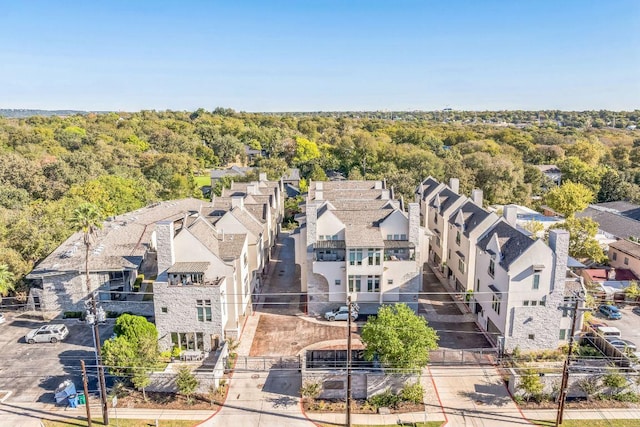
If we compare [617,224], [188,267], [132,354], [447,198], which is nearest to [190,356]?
[132,354]

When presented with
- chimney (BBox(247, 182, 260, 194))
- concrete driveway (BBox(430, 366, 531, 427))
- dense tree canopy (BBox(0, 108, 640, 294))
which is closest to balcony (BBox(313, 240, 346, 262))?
concrete driveway (BBox(430, 366, 531, 427))

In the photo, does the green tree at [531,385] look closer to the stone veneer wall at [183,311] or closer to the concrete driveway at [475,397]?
the concrete driveway at [475,397]

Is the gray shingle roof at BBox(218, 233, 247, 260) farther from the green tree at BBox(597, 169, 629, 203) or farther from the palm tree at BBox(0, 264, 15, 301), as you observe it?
the green tree at BBox(597, 169, 629, 203)

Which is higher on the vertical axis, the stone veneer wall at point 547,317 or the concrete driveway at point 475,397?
the stone veneer wall at point 547,317

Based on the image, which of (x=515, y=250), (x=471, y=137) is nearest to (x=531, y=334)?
(x=515, y=250)

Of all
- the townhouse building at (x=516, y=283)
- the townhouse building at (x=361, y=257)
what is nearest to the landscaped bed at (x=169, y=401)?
the townhouse building at (x=361, y=257)
